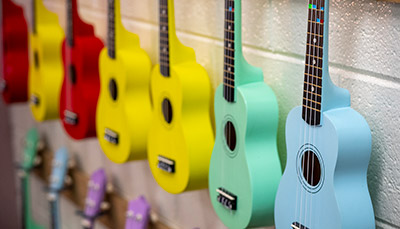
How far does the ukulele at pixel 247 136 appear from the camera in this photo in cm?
138

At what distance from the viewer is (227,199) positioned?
1.45 metres

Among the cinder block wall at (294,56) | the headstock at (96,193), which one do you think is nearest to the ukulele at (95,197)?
the headstock at (96,193)

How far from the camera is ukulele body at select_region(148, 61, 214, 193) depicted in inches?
61.8

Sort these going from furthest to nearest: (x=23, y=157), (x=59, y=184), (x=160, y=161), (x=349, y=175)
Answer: (x=23, y=157) → (x=59, y=184) → (x=160, y=161) → (x=349, y=175)

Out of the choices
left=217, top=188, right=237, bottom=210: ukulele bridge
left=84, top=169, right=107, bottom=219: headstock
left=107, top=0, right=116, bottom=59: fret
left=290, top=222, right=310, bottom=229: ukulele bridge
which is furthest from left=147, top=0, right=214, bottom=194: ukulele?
left=84, top=169, right=107, bottom=219: headstock

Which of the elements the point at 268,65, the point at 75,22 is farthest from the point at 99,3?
the point at 268,65

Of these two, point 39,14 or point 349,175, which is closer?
point 349,175

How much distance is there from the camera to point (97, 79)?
2.03 m

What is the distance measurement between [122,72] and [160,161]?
0.29 m

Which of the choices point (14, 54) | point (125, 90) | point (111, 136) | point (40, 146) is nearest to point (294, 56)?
point (125, 90)

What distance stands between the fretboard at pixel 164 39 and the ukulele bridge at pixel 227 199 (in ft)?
1.11

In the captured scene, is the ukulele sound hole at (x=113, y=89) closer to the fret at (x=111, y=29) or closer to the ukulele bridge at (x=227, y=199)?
the fret at (x=111, y=29)

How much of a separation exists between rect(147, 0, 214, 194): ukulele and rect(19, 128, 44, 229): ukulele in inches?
51.7

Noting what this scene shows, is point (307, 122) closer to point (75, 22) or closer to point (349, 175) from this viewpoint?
point (349, 175)
